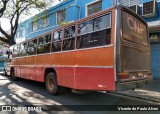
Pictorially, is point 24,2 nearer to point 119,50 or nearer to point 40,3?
point 40,3

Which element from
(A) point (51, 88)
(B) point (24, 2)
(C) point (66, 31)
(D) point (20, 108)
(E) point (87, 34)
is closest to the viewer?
(D) point (20, 108)

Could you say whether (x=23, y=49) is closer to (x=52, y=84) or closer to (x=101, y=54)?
(x=52, y=84)

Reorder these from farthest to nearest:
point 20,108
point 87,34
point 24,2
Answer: point 24,2
point 87,34
point 20,108

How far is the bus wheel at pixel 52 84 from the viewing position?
901 centimetres

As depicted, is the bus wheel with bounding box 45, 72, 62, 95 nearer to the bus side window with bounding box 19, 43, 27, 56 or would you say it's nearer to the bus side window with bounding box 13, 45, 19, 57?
the bus side window with bounding box 19, 43, 27, 56

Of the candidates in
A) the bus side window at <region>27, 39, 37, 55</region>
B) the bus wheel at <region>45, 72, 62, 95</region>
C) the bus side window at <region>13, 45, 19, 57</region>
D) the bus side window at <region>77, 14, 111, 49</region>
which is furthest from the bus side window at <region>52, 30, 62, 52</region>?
the bus side window at <region>13, 45, 19, 57</region>

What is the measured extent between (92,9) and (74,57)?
34.8ft

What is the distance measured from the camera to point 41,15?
78.6 feet

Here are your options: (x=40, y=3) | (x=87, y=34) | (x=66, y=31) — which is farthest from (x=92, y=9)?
(x=87, y=34)

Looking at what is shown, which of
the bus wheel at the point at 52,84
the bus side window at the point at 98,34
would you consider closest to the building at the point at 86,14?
the bus side window at the point at 98,34

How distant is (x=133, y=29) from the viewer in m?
7.12

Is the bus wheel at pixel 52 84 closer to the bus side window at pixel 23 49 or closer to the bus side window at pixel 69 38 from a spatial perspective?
the bus side window at pixel 69 38

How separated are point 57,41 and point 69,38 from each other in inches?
40.9

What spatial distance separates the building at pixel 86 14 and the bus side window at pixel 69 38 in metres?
6.44
